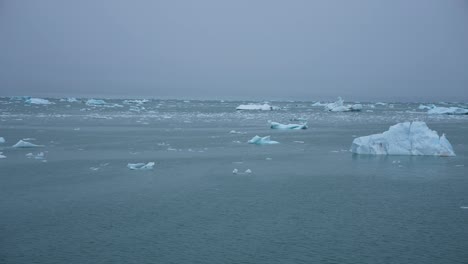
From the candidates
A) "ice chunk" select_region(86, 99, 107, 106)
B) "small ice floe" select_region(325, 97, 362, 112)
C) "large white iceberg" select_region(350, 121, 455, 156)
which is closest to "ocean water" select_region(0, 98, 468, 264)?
"large white iceberg" select_region(350, 121, 455, 156)

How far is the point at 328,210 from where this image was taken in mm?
7816

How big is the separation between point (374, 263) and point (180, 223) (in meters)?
2.71

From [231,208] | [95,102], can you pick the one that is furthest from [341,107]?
[231,208]

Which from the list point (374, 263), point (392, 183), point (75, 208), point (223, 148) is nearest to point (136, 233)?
point (75, 208)

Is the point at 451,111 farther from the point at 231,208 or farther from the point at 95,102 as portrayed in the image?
the point at 231,208

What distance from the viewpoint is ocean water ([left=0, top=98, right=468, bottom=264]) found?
588cm

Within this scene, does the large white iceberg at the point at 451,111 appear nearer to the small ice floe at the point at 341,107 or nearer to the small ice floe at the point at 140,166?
the small ice floe at the point at 341,107

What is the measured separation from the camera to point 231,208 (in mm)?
7840

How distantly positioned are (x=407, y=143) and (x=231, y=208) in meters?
8.30

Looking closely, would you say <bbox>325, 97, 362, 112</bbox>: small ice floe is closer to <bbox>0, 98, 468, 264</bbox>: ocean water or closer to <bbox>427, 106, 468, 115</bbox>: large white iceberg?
<bbox>427, 106, 468, 115</bbox>: large white iceberg

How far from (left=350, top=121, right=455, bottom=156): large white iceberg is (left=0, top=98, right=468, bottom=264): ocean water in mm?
434

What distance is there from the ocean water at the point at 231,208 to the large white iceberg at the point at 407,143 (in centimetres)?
43

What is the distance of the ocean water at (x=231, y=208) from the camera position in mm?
5883

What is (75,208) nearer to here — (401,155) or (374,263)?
(374,263)
